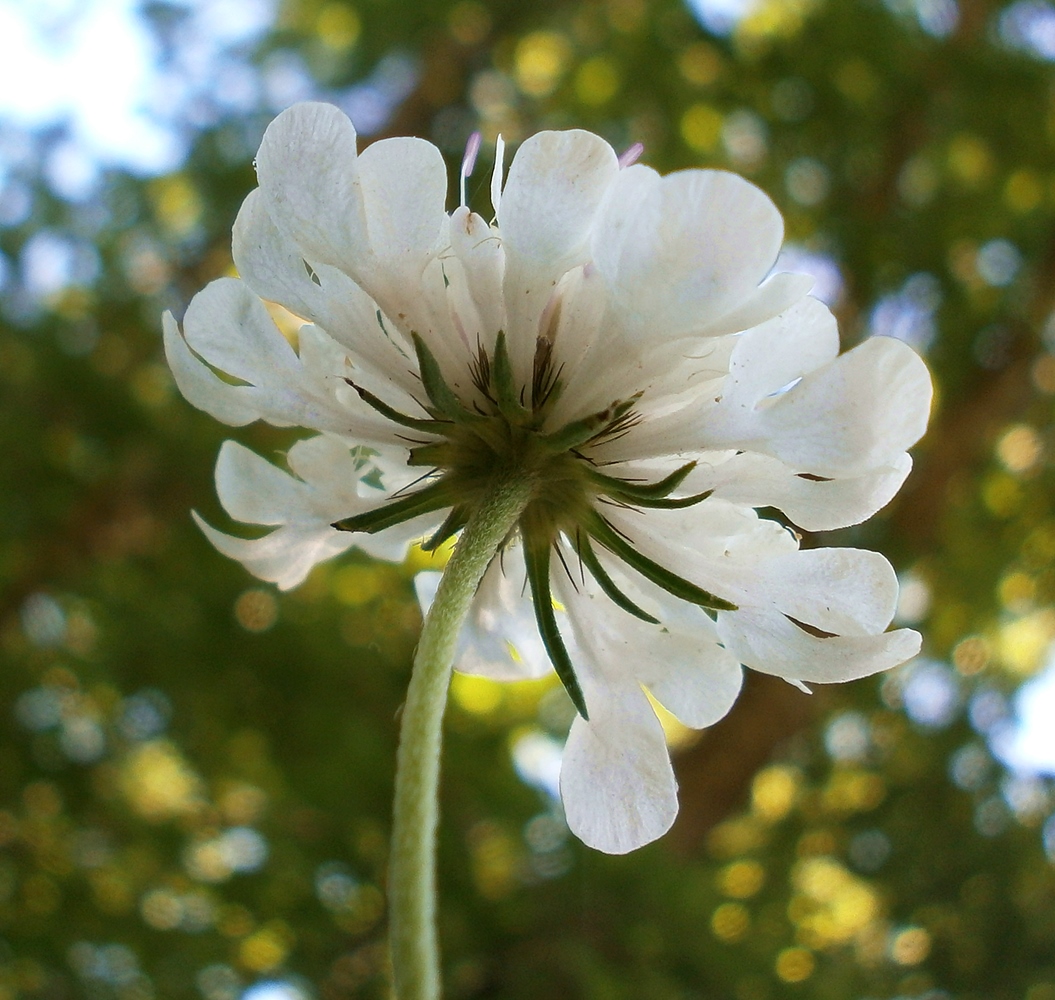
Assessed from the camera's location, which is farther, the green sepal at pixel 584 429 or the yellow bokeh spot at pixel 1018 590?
the yellow bokeh spot at pixel 1018 590

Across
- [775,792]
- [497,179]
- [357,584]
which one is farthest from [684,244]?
[775,792]

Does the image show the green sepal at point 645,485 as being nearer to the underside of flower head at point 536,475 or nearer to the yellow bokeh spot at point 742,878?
the underside of flower head at point 536,475

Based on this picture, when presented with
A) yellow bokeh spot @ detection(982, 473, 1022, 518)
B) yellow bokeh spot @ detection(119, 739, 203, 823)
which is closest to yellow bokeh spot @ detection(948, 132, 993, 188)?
yellow bokeh spot @ detection(982, 473, 1022, 518)

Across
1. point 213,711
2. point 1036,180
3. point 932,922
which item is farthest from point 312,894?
point 1036,180

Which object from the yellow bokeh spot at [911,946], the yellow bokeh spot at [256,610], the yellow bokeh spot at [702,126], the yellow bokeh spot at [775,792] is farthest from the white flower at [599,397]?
the yellow bokeh spot at [702,126]

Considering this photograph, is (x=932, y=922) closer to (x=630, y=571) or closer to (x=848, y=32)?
(x=630, y=571)
